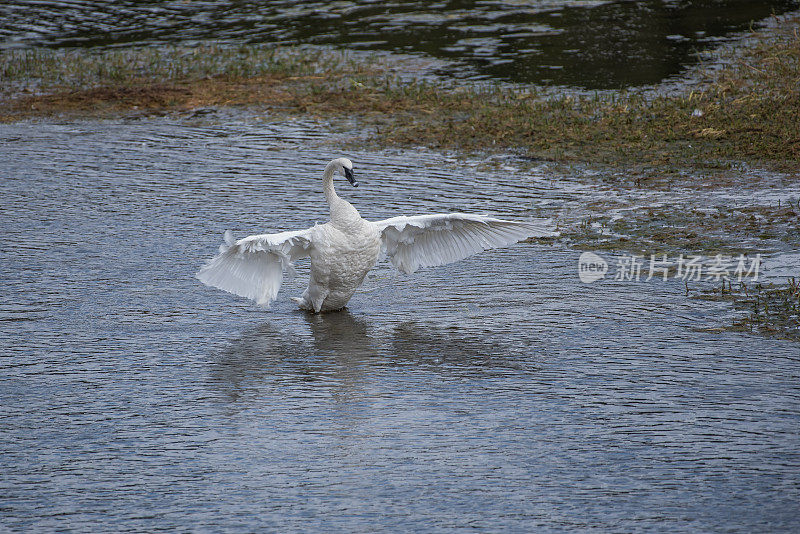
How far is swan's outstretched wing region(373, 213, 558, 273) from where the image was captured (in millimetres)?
8969

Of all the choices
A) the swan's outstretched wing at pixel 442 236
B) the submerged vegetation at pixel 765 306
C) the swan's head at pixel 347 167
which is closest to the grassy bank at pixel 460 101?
the submerged vegetation at pixel 765 306

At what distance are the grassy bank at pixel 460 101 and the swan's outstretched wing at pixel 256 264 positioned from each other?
5.28 metres

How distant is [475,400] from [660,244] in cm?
367

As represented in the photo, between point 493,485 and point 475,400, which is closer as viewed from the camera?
point 493,485

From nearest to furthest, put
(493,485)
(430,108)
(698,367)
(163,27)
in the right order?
(493,485) → (698,367) → (430,108) → (163,27)

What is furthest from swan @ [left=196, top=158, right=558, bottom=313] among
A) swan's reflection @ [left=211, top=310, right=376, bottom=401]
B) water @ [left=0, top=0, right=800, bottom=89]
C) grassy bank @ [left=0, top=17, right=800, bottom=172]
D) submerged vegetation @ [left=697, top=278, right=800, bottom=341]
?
water @ [left=0, top=0, right=800, bottom=89]

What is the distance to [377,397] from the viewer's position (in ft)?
24.2

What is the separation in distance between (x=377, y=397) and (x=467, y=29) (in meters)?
14.6

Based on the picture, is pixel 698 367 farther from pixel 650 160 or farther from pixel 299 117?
pixel 299 117

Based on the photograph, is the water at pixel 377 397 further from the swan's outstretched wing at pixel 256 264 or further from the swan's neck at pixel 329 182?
the swan's neck at pixel 329 182

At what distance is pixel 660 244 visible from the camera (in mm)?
10125

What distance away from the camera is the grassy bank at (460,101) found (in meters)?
13.3

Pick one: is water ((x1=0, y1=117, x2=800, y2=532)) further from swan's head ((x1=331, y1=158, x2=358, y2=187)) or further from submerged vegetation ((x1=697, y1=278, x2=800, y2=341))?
swan's head ((x1=331, y1=158, x2=358, y2=187))

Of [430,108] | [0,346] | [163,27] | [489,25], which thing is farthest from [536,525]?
[163,27]
